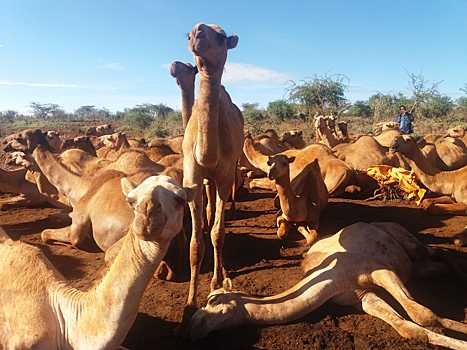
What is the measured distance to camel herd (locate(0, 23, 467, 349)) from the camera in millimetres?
2654

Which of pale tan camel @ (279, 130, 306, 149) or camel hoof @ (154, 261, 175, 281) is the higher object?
pale tan camel @ (279, 130, 306, 149)

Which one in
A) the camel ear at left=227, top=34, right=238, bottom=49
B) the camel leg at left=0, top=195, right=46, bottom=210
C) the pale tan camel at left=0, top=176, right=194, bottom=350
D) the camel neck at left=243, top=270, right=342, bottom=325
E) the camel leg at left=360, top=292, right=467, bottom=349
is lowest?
the camel leg at left=0, top=195, right=46, bottom=210

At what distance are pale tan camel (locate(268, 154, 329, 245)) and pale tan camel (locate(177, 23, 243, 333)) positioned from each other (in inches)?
53.7

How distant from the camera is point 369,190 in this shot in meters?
10.2

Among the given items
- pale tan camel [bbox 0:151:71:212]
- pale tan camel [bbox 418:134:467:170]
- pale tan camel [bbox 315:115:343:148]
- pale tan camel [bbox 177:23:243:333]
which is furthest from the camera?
pale tan camel [bbox 315:115:343:148]

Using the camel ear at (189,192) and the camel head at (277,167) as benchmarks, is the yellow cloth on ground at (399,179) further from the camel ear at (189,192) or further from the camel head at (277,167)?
the camel ear at (189,192)

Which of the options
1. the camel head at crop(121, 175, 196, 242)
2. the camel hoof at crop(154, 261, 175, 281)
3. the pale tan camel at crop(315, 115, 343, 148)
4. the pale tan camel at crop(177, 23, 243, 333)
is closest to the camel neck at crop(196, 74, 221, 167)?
the pale tan camel at crop(177, 23, 243, 333)

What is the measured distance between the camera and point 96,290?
2865 millimetres

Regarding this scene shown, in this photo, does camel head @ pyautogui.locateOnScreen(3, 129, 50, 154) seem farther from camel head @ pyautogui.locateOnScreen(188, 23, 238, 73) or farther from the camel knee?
camel head @ pyautogui.locateOnScreen(188, 23, 238, 73)

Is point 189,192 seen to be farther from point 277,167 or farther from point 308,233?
point 308,233

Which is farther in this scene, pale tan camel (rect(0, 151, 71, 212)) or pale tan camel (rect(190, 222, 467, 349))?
pale tan camel (rect(0, 151, 71, 212))

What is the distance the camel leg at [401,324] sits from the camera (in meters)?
3.61

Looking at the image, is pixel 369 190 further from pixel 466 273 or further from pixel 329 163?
pixel 466 273

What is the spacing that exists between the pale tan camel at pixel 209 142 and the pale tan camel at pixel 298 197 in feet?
4.48
